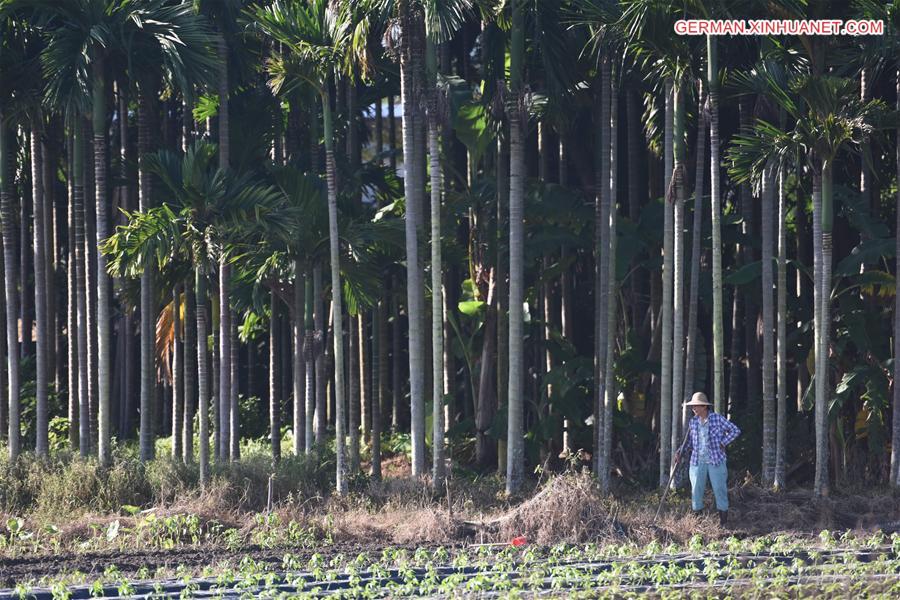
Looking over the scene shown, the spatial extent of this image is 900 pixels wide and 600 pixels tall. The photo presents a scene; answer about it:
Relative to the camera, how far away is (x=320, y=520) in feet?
42.7

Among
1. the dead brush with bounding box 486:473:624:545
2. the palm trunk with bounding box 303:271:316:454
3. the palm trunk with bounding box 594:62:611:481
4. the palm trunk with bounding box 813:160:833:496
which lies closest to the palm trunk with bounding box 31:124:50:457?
the palm trunk with bounding box 303:271:316:454

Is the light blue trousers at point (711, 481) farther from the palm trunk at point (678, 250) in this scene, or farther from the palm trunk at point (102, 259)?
the palm trunk at point (102, 259)

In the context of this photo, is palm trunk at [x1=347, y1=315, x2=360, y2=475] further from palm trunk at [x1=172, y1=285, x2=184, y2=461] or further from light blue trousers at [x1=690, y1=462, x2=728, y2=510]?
light blue trousers at [x1=690, y1=462, x2=728, y2=510]

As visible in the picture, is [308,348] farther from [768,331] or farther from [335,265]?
[768,331]

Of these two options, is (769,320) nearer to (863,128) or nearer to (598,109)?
(863,128)

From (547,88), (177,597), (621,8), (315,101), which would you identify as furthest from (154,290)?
(177,597)

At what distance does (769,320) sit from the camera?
1540cm

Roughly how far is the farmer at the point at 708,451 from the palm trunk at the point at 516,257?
275cm

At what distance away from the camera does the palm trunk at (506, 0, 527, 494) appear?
15.2 m

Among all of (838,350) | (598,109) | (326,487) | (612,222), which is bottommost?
(326,487)

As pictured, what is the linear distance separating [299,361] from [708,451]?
695 cm

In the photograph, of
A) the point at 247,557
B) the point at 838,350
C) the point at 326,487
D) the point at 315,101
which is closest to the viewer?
the point at 247,557

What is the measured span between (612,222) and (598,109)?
9.71 ft

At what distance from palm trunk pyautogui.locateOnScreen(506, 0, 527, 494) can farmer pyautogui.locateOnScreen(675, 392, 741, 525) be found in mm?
2747
